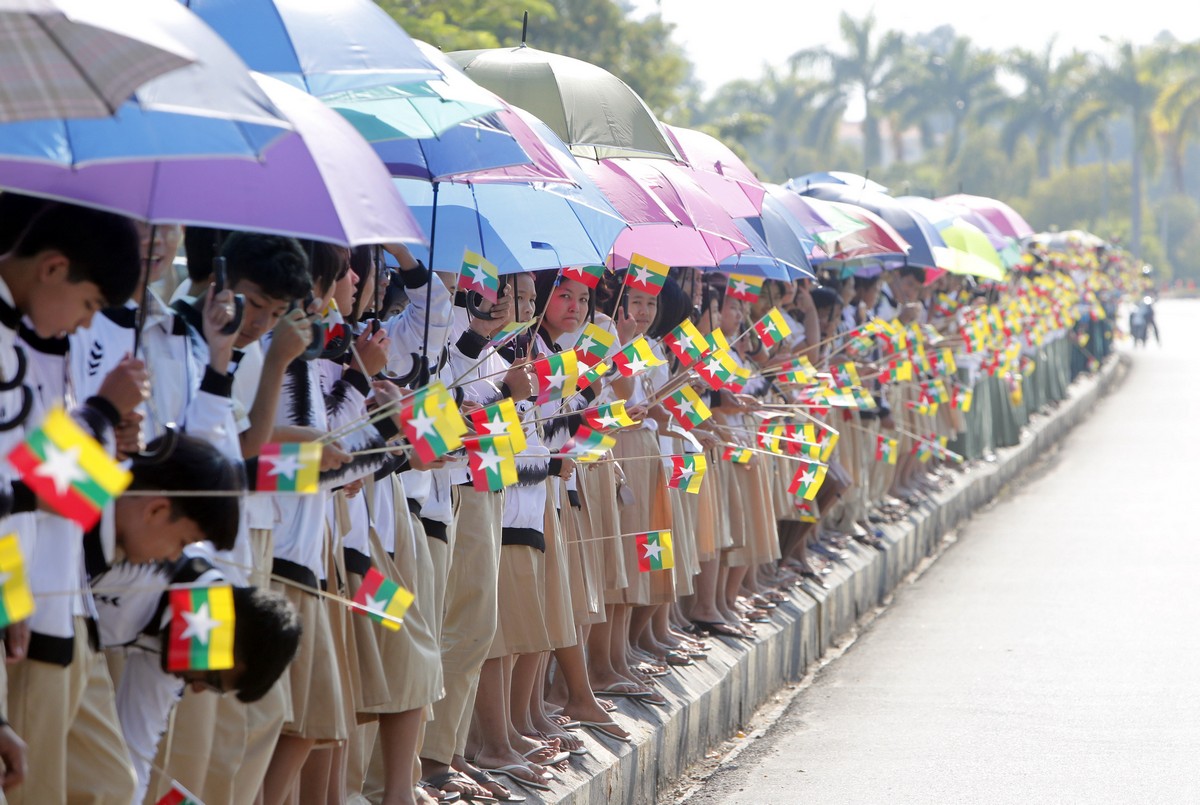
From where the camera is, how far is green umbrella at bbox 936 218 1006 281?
1221 centimetres

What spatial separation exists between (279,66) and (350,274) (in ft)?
1.87

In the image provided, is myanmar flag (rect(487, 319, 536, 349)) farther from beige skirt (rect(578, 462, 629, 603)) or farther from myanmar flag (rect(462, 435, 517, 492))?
beige skirt (rect(578, 462, 629, 603))

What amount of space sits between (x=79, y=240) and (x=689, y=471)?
3.72 meters

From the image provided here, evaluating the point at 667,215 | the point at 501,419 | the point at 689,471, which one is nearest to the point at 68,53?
the point at 501,419

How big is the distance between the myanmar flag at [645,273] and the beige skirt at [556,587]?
0.87m

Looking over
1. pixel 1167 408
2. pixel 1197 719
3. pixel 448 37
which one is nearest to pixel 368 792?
pixel 1197 719

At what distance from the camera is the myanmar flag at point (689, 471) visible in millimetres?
6664

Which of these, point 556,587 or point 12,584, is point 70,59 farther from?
point 556,587

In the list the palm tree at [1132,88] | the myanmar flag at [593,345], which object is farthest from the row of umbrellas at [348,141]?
the palm tree at [1132,88]

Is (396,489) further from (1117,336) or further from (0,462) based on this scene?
(1117,336)

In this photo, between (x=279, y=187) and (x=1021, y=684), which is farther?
(x=1021, y=684)

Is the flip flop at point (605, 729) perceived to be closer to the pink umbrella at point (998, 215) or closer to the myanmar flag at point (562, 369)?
the myanmar flag at point (562, 369)

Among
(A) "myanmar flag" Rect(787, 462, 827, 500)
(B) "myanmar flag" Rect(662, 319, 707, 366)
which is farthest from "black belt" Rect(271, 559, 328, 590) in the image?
(A) "myanmar flag" Rect(787, 462, 827, 500)

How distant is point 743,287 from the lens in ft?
26.8
